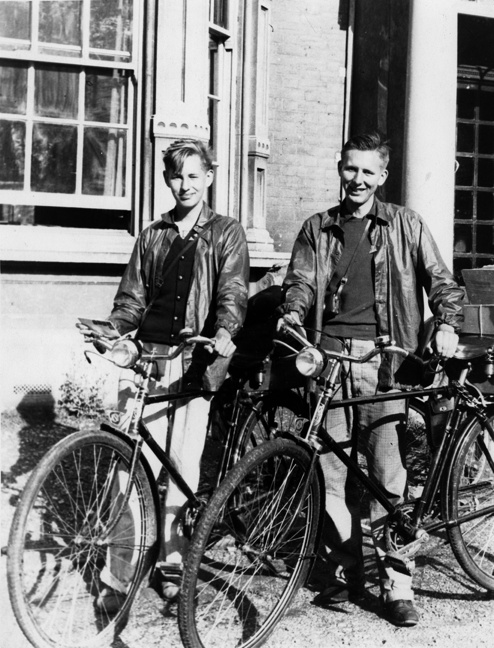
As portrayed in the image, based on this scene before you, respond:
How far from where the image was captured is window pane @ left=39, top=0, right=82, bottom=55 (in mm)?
6781

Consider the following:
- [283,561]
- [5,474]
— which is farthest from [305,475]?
[5,474]

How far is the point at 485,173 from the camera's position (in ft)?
33.5

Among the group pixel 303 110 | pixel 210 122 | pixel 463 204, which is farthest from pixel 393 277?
pixel 463 204

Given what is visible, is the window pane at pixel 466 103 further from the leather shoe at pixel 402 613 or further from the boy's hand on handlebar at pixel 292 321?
the leather shoe at pixel 402 613

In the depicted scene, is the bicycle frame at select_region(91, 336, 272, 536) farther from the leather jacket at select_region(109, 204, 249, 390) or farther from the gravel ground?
the gravel ground

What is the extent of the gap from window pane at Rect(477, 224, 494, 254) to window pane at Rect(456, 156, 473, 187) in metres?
0.54

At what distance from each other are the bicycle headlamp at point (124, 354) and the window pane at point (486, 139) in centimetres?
766

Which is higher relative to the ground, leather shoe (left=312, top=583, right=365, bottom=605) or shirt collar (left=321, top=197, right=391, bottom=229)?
shirt collar (left=321, top=197, right=391, bottom=229)

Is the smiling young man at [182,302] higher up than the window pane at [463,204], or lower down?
lower down

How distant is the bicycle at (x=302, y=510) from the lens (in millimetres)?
3432

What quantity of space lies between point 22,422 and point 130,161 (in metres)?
2.28

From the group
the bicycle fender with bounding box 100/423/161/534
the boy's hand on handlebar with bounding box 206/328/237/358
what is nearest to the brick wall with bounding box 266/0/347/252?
the boy's hand on handlebar with bounding box 206/328/237/358

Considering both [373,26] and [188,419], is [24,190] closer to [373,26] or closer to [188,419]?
[188,419]

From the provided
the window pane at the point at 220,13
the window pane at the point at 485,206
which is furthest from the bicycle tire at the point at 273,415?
the window pane at the point at 485,206
